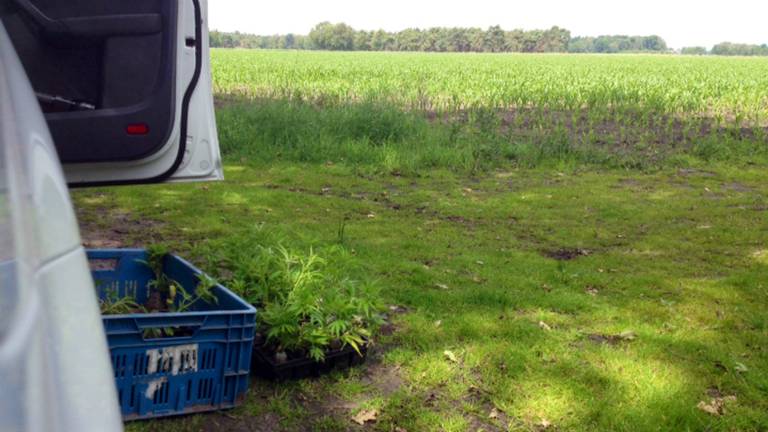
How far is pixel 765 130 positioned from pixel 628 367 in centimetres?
1249

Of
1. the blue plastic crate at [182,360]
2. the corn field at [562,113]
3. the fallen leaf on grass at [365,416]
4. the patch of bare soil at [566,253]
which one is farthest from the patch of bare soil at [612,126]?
the blue plastic crate at [182,360]

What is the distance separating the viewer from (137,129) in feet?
15.7

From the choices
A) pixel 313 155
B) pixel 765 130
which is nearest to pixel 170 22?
pixel 313 155

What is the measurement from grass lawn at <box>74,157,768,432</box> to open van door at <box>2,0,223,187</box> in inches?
27.9

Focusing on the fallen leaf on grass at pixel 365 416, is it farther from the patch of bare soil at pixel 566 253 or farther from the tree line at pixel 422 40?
the tree line at pixel 422 40

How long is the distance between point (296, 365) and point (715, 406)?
217cm

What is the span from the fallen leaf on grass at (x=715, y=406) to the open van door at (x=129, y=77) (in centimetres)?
308

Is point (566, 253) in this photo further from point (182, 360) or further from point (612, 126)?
point (612, 126)

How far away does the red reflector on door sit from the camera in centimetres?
477

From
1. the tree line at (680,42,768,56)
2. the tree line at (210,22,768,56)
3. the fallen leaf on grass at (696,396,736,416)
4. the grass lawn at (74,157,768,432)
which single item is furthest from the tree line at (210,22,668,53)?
the fallen leaf on grass at (696,396,736,416)

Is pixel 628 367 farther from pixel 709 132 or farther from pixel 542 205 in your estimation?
pixel 709 132

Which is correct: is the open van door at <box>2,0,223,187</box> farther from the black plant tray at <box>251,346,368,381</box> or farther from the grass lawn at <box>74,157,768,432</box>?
the black plant tray at <box>251,346,368,381</box>

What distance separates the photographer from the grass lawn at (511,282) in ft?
14.1

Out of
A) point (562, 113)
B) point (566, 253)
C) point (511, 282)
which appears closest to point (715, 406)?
point (511, 282)
